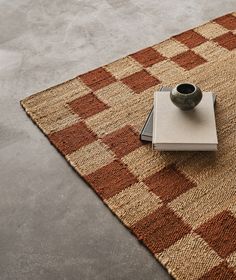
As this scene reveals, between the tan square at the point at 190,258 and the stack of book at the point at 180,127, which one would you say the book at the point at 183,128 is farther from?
the tan square at the point at 190,258

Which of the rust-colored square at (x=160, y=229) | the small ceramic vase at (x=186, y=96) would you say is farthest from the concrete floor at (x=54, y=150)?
the small ceramic vase at (x=186, y=96)

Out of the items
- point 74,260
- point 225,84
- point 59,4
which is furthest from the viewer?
point 59,4

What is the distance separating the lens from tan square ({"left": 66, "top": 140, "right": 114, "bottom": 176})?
113 centimetres

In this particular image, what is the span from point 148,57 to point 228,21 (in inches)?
13.5

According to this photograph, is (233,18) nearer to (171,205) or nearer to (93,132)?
(93,132)

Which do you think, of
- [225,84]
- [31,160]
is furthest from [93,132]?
[225,84]

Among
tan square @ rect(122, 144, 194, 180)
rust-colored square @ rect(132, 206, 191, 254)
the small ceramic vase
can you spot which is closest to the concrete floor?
rust-colored square @ rect(132, 206, 191, 254)

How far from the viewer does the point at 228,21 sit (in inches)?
63.2

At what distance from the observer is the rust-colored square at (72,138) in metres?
1.19

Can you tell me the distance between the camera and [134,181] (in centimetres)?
109

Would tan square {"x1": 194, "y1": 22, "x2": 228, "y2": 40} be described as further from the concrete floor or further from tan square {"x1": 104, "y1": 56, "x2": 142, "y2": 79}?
tan square {"x1": 104, "y1": 56, "x2": 142, "y2": 79}

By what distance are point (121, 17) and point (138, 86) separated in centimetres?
44

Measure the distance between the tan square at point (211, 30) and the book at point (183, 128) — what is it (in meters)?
0.44

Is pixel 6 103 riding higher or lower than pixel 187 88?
lower
